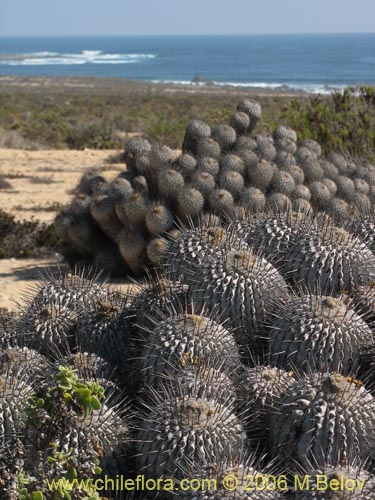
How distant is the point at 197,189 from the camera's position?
344 inches

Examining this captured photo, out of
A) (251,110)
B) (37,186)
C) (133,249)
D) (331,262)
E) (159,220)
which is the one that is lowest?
(37,186)

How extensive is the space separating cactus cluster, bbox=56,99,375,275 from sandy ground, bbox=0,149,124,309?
0.70 meters

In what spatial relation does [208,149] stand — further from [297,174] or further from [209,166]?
[297,174]

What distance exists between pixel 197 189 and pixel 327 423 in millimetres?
5908

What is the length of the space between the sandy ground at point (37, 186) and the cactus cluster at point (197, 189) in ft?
2.29

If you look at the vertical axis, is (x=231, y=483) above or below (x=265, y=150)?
below

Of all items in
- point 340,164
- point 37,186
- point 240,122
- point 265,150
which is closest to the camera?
point 265,150

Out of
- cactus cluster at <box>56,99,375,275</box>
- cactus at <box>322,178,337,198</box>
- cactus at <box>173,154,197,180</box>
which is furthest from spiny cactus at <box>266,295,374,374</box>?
cactus at <box>322,178,337,198</box>

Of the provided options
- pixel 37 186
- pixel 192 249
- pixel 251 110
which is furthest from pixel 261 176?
pixel 37 186

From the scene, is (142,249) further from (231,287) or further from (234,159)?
(231,287)

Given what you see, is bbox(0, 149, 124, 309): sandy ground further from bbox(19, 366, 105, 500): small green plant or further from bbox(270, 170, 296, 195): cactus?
bbox(19, 366, 105, 500): small green plant

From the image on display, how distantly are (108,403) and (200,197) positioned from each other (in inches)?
211

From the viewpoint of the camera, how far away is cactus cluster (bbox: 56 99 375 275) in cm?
868

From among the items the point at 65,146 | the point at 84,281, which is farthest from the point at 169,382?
the point at 65,146
